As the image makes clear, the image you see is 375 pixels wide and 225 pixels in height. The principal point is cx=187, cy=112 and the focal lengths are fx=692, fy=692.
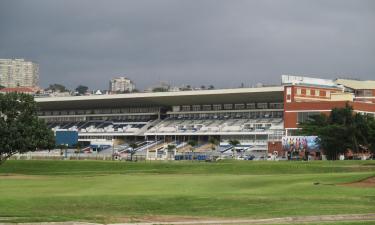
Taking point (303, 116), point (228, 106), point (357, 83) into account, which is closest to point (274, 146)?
point (303, 116)

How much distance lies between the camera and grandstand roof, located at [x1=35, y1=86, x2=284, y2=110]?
467 feet

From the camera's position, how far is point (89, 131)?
164 m

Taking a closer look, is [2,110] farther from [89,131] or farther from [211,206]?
[89,131]

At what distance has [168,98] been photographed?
155875 mm

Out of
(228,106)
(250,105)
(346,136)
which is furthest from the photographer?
(228,106)

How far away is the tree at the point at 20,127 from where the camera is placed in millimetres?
84312

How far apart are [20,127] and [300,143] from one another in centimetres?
4606

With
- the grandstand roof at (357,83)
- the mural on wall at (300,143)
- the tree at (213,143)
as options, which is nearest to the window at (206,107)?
the tree at (213,143)

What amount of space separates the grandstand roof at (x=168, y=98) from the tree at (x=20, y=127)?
6108 centimetres

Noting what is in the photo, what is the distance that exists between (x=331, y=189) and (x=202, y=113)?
116 m

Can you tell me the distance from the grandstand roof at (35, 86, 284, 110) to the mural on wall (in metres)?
26.0

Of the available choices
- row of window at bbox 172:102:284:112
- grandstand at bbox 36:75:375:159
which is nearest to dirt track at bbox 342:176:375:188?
grandstand at bbox 36:75:375:159

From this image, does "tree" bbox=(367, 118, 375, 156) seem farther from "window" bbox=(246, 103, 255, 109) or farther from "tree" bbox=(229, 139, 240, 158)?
"window" bbox=(246, 103, 255, 109)

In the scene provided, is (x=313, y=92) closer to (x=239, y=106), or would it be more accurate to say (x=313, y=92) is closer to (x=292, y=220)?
(x=239, y=106)
